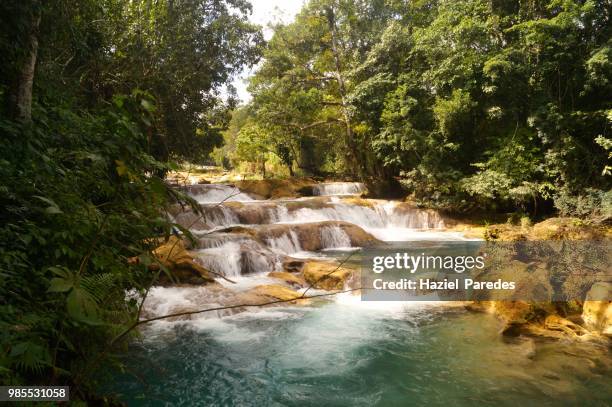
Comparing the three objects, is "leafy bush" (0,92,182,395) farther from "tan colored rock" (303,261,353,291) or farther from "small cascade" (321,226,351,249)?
"small cascade" (321,226,351,249)

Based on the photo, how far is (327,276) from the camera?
8312 millimetres

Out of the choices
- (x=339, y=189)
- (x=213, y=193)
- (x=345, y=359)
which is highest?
(x=339, y=189)

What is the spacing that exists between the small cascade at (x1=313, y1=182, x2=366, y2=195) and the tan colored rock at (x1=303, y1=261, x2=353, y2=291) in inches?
481

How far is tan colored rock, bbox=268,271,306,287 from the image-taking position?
27.0 feet

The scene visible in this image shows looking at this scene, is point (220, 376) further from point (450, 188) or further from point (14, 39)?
point (450, 188)

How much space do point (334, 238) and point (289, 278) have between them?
4294mm

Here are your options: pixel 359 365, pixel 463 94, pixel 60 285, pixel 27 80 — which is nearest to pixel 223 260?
pixel 359 365

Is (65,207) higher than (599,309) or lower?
higher

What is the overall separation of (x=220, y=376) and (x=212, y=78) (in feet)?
38.1

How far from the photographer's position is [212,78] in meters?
13.7

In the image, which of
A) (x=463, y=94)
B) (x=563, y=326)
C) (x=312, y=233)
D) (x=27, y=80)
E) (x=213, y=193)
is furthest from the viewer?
(x=213, y=193)

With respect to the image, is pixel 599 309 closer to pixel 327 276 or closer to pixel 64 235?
pixel 327 276

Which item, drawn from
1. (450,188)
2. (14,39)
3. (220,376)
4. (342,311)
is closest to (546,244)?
(342,311)

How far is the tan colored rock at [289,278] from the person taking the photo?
8.23 meters
